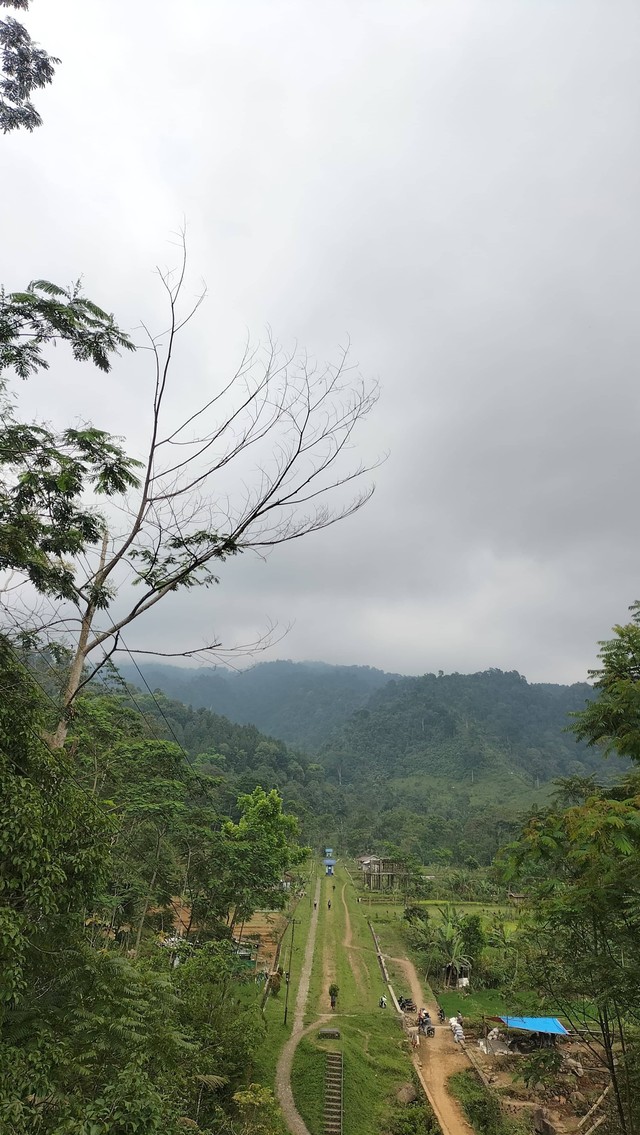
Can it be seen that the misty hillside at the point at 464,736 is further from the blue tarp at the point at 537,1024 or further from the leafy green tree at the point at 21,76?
the leafy green tree at the point at 21,76

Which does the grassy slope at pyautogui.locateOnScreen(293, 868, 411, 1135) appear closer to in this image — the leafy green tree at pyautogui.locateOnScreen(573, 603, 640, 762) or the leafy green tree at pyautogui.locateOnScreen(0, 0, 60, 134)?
the leafy green tree at pyautogui.locateOnScreen(573, 603, 640, 762)

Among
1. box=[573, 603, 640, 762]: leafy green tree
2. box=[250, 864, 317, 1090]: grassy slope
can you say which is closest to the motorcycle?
box=[250, 864, 317, 1090]: grassy slope

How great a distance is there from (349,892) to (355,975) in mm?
24276

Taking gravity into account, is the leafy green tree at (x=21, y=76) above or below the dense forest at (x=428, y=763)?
above

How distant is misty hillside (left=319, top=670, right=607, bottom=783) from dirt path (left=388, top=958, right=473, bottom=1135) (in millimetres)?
90476

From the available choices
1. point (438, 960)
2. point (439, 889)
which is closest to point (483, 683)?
point (439, 889)

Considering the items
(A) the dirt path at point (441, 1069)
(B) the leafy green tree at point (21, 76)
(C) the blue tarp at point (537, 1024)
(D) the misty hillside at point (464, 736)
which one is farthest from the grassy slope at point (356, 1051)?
(D) the misty hillside at point (464, 736)

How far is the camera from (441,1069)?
1736 centimetres

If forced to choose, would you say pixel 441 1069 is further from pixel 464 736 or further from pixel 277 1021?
pixel 464 736

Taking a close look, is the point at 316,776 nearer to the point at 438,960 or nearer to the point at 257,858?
the point at 438,960

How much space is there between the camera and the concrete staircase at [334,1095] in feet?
44.4

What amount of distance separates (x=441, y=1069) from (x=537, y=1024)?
16.2 feet

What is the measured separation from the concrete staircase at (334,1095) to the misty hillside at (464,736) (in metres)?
96.8

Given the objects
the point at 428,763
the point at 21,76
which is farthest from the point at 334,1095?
the point at 428,763
